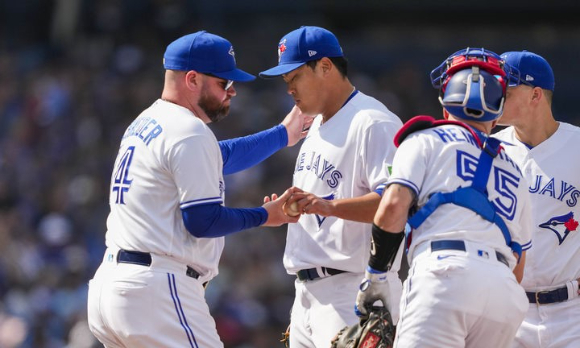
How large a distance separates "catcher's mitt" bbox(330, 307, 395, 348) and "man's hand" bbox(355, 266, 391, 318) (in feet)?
0.13

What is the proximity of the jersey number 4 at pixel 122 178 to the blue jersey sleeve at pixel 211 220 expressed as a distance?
38 cm

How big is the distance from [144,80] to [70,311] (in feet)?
15.1

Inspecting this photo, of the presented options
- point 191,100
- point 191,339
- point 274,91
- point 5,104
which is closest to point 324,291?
point 191,339

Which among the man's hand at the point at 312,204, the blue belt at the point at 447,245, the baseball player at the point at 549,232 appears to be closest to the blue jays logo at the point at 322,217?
the man's hand at the point at 312,204

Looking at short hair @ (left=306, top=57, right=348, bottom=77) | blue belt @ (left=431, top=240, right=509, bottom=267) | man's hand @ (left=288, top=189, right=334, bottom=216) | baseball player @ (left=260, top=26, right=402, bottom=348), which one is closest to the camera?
blue belt @ (left=431, top=240, right=509, bottom=267)

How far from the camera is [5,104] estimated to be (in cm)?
1512

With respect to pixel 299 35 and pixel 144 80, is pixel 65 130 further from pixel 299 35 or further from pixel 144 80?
pixel 299 35

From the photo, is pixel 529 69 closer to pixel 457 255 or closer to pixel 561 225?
pixel 561 225

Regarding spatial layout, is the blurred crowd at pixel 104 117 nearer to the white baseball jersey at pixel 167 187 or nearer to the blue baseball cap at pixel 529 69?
Result: the white baseball jersey at pixel 167 187

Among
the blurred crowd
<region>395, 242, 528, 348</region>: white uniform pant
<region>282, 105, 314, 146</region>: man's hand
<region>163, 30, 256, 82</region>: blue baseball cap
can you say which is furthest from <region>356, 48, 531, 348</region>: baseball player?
the blurred crowd

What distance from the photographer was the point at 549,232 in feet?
19.6

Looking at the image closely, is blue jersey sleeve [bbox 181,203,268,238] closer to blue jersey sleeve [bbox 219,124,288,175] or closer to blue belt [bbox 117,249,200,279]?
blue belt [bbox 117,249,200,279]

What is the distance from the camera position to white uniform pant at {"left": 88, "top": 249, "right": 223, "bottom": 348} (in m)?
5.34

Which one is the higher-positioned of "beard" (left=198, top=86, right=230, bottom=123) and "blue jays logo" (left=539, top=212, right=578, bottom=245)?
"beard" (left=198, top=86, right=230, bottom=123)
